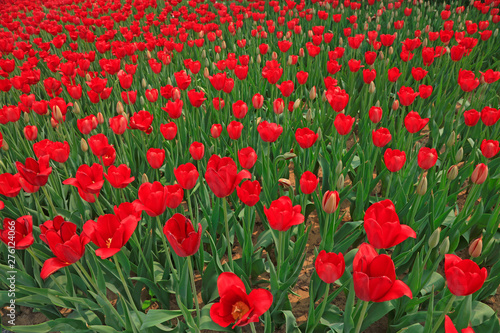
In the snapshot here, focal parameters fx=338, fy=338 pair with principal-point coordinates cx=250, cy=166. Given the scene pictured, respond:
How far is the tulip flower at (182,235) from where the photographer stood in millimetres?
1102

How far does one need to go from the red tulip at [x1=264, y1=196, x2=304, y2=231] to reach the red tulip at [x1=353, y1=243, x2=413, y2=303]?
0.33 m

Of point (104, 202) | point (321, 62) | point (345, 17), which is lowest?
point (104, 202)

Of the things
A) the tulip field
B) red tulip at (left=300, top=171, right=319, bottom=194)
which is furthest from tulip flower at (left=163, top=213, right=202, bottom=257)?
red tulip at (left=300, top=171, right=319, bottom=194)

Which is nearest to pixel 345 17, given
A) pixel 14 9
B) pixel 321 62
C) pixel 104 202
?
pixel 321 62

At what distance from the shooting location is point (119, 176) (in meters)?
1.63

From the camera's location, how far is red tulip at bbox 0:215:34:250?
130cm

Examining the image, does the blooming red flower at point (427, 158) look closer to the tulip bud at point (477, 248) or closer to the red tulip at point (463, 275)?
the tulip bud at point (477, 248)

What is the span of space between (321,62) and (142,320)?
3.75 m

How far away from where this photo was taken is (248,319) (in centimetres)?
92

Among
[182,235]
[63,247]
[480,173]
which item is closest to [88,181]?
[63,247]

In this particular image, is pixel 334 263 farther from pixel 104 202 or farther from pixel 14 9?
pixel 14 9

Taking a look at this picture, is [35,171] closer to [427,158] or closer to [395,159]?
[395,159]

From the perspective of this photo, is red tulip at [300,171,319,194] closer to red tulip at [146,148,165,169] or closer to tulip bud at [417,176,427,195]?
tulip bud at [417,176,427,195]

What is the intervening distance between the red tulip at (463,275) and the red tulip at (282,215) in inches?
19.4
